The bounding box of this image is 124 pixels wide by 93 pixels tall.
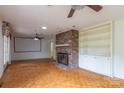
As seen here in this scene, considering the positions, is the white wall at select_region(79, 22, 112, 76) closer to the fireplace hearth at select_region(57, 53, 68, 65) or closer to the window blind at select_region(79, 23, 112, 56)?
the window blind at select_region(79, 23, 112, 56)

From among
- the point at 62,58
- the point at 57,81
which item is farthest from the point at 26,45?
the point at 57,81

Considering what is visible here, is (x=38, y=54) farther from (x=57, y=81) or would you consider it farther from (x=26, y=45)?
(x=57, y=81)

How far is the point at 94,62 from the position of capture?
559 centimetres

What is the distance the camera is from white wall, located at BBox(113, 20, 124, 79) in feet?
14.1

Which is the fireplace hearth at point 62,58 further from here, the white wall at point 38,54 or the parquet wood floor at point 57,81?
the white wall at point 38,54

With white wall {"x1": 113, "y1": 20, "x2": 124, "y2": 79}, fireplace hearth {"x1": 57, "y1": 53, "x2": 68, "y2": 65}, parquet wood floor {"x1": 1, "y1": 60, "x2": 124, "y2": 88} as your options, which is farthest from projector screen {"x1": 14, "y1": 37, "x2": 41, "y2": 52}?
white wall {"x1": 113, "y1": 20, "x2": 124, "y2": 79}

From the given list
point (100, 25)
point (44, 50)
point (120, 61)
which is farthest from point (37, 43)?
point (120, 61)

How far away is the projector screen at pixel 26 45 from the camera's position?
10672 millimetres

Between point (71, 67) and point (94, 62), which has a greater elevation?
point (94, 62)

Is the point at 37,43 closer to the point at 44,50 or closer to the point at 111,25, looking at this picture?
the point at 44,50

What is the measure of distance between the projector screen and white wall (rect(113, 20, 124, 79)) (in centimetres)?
844

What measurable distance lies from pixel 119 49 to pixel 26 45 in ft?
28.4
